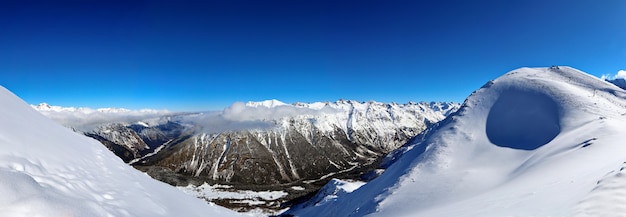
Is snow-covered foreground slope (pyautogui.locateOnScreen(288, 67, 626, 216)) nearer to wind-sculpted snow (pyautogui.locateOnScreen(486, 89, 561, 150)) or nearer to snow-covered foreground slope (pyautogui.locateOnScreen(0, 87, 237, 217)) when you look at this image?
wind-sculpted snow (pyautogui.locateOnScreen(486, 89, 561, 150))

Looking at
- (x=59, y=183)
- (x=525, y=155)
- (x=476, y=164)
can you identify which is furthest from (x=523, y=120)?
(x=59, y=183)

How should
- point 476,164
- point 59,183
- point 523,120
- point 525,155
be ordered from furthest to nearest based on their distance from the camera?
point 523,120, point 476,164, point 525,155, point 59,183

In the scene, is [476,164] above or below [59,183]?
below

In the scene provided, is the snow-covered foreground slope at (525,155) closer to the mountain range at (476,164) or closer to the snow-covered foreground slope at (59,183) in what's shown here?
the mountain range at (476,164)

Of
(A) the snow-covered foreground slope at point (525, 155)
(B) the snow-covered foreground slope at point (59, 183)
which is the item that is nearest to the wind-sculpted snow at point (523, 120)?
(A) the snow-covered foreground slope at point (525, 155)

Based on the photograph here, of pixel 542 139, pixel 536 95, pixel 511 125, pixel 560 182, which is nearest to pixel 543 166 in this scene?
pixel 560 182

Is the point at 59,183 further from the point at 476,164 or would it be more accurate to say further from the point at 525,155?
the point at 525,155
